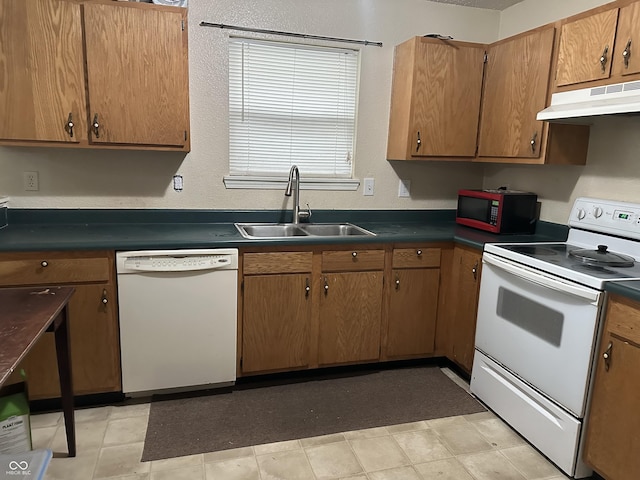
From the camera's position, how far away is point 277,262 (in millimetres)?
2596

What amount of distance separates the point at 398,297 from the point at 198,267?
1.23m

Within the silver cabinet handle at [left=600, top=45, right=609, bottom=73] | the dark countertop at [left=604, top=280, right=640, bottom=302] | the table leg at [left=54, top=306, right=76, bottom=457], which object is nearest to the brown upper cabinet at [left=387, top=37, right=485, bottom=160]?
the silver cabinet handle at [left=600, top=45, right=609, bottom=73]

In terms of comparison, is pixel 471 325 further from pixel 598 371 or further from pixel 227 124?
pixel 227 124

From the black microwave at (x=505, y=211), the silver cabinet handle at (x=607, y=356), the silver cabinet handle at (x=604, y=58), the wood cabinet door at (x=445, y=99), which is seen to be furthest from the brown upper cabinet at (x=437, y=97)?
the silver cabinet handle at (x=607, y=356)

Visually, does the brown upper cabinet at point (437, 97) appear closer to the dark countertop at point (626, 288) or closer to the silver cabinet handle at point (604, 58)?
the silver cabinet handle at point (604, 58)

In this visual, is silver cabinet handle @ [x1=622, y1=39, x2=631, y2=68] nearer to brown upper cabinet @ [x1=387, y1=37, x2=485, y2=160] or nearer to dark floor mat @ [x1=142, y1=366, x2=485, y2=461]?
brown upper cabinet @ [x1=387, y1=37, x2=485, y2=160]

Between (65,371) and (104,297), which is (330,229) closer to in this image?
(104,297)

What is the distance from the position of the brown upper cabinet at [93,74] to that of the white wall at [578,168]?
222cm

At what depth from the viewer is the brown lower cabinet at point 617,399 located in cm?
175

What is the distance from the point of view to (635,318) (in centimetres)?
175

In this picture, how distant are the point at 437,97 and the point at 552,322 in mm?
1594

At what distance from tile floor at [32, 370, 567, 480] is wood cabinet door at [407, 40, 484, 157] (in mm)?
1713

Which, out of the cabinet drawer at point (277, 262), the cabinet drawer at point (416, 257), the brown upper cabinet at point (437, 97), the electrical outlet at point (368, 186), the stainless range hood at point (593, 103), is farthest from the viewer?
the electrical outlet at point (368, 186)

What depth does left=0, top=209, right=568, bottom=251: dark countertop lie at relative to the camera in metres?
2.34
